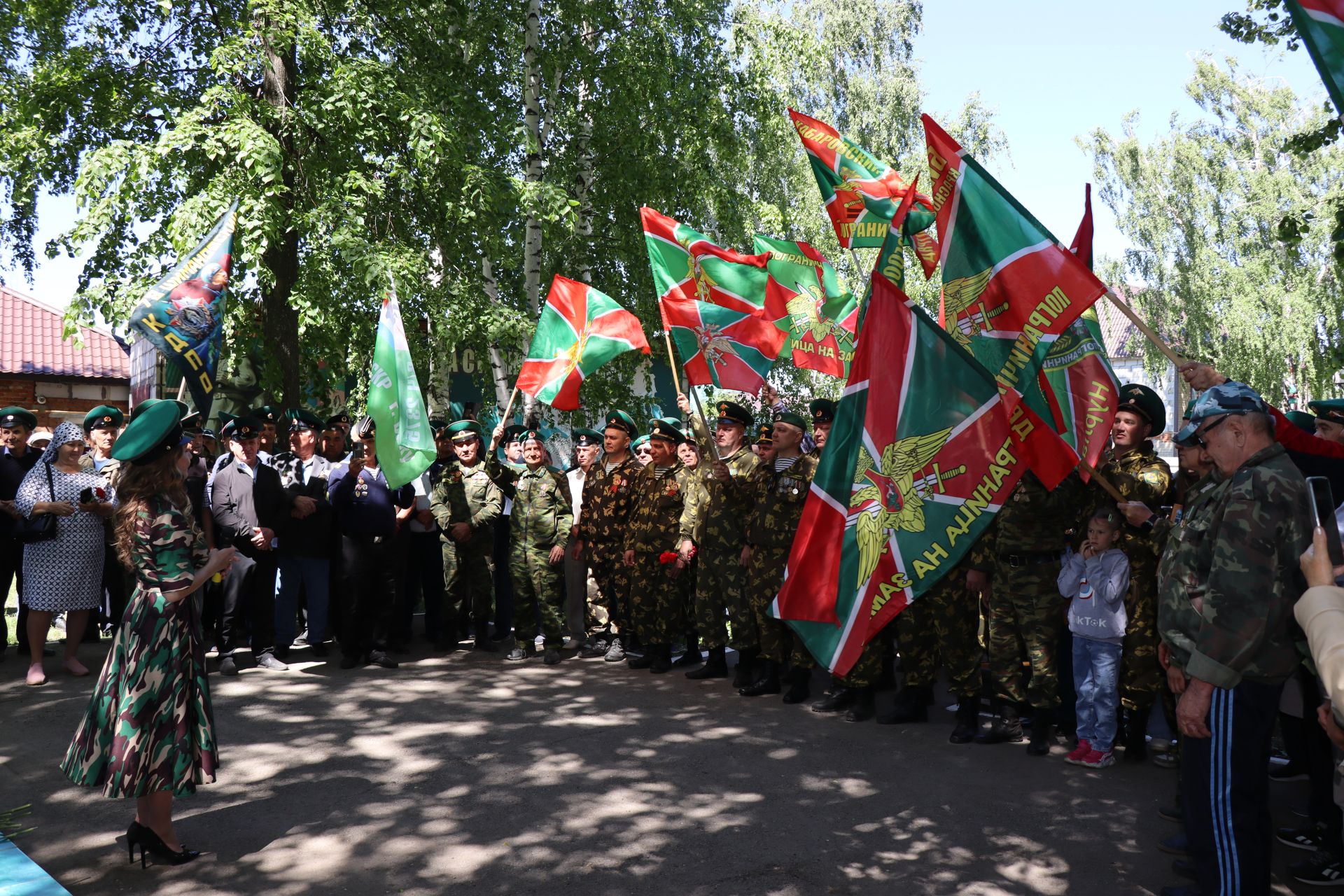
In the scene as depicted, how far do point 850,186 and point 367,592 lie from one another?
5.08 metres

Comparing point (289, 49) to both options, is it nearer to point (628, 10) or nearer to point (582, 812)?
point (628, 10)

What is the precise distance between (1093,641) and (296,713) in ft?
16.5

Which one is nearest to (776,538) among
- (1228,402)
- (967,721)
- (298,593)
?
(967,721)

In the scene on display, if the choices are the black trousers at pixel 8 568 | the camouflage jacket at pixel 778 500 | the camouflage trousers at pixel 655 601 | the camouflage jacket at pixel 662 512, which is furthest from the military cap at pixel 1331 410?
the black trousers at pixel 8 568

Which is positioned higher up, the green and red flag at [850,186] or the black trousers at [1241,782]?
the green and red flag at [850,186]

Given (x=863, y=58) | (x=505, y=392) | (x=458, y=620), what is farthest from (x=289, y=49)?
(x=863, y=58)

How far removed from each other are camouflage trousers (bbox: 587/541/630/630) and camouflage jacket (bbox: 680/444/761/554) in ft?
3.21

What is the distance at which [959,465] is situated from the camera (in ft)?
16.6

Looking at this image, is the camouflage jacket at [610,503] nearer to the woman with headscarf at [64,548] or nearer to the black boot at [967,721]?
the black boot at [967,721]

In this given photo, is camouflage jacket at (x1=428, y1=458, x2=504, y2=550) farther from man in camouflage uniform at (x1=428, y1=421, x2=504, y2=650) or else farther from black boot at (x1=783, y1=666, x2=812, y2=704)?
black boot at (x1=783, y1=666, x2=812, y2=704)

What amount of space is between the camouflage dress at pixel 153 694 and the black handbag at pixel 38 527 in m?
4.10

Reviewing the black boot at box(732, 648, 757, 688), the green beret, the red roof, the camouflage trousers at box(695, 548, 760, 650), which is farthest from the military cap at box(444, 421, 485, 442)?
the red roof

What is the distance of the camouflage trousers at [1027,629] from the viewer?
643 centimetres

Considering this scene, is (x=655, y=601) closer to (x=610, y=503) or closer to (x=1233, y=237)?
(x=610, y=503)
